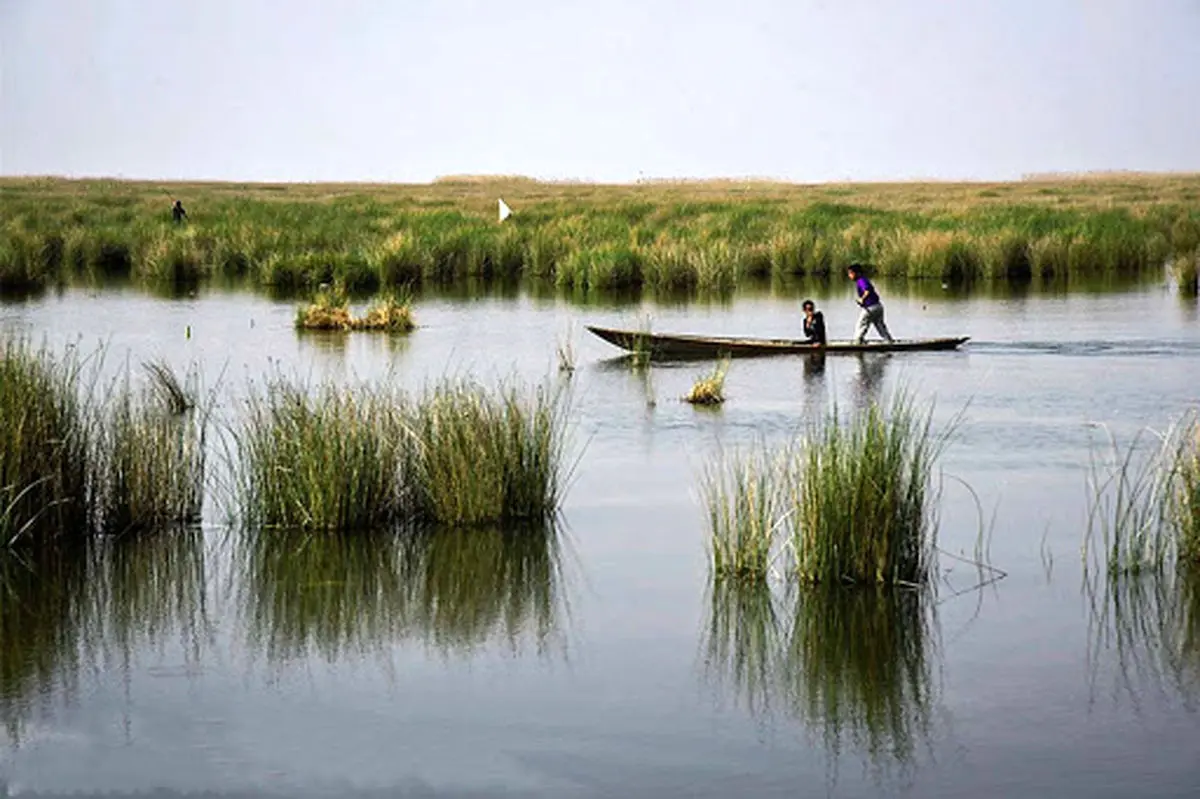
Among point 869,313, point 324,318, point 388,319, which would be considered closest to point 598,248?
point 388,319

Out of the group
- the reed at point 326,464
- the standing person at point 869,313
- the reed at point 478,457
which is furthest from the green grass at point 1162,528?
the standing person at point 869,313

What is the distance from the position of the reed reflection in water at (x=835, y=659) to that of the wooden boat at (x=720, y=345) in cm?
1158

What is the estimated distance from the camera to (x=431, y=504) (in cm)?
1155

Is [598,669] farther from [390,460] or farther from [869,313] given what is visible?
[869,313]

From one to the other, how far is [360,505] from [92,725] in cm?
357

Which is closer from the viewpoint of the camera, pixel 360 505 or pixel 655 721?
pixel 655 721

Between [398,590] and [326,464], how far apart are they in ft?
4.15

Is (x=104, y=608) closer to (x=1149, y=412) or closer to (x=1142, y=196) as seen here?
(x=1149, y=412)

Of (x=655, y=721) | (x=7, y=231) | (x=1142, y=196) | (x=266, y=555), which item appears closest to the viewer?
(x=655, y=721)

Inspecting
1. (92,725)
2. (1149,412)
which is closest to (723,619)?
(92,725)

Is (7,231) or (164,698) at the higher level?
(7,231)

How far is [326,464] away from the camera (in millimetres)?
11258

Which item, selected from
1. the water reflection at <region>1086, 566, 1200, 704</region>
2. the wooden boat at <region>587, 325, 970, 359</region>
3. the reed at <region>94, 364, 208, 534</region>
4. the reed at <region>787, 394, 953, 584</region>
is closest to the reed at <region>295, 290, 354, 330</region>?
the wooden boat at <region>587, 325, 970, 359</region>

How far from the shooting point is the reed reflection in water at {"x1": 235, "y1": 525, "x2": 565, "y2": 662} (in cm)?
945
